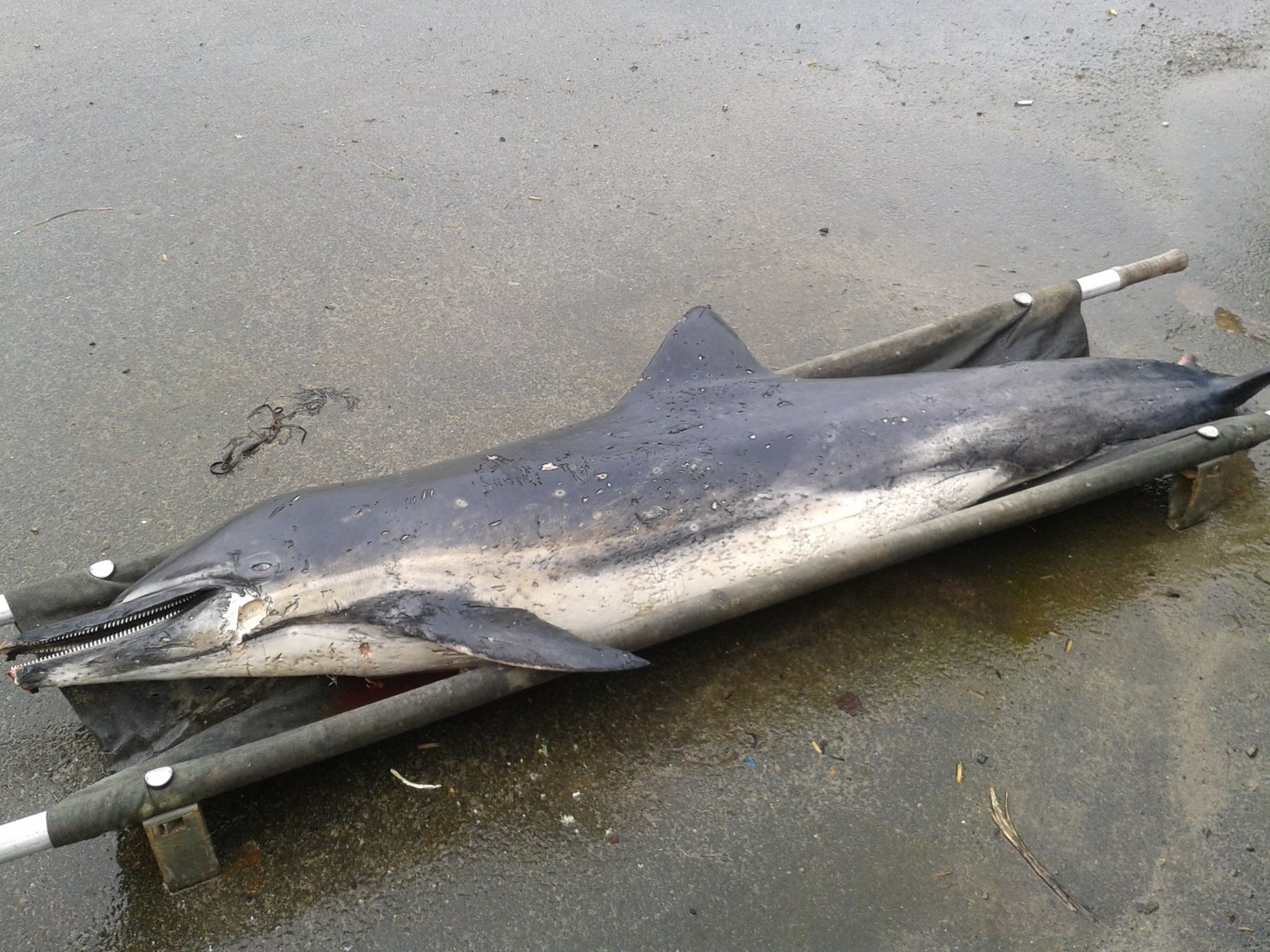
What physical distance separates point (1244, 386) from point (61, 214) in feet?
17.5

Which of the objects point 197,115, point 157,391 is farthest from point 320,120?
point 157,391

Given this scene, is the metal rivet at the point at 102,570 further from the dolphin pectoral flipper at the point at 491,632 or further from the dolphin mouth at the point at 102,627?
the dolphin pectoral flipper at the point at 491,632

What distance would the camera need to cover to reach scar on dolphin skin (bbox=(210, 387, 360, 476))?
390 cm

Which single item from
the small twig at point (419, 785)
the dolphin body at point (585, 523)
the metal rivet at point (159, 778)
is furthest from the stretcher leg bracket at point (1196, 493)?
the metal rivet at point (159, 778)

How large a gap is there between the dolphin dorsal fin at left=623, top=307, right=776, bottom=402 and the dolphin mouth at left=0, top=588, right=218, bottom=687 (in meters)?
1.47

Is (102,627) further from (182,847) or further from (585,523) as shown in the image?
(585,523)

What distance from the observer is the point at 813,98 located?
6.12m

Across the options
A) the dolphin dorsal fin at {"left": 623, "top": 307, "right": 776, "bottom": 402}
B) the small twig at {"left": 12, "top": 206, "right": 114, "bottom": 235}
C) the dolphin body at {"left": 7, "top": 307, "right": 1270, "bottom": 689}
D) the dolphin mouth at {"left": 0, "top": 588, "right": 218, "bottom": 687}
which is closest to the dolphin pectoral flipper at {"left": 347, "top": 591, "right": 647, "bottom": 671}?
the dolphin body at {"left": 7, "top": 307, "right": 1270, "bottom": 689}

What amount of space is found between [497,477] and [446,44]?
185 inches

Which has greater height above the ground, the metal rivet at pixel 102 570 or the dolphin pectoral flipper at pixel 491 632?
the metal rivet at pixel 102 570

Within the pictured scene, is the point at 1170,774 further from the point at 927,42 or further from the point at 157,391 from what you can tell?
the point at 927,42

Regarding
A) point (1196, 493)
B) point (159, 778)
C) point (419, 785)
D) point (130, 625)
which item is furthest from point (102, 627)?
point (1196, 493)

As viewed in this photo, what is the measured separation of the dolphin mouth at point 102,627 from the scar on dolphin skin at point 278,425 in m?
1.13

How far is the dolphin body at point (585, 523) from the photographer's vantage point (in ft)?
9.07
